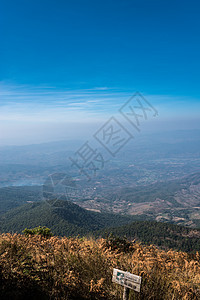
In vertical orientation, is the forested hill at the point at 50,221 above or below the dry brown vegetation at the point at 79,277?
below

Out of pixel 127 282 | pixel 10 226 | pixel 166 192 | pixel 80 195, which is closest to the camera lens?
pixel 127 282

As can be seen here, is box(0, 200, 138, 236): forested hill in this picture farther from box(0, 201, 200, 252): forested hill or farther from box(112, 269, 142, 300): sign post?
box(112, 269, 142, 300): sign post

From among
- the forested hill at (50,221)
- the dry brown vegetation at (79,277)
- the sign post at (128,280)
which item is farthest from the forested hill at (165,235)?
the sign post at (128,280)

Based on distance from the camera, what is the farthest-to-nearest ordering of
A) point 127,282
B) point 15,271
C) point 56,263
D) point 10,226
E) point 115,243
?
1. point 10,226
2. point 115,243
3. point 56,263
4. point 15,271
5. point 127,282

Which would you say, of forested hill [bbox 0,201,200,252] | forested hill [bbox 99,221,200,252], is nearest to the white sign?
forested hill [bbox 0,201,200,252]

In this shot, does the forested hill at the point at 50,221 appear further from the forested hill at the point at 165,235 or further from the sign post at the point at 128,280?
the sign post at the point at 128,280

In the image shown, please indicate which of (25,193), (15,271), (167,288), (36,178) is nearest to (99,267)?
(167,288)

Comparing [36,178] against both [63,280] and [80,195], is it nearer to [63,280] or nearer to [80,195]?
[80,195]

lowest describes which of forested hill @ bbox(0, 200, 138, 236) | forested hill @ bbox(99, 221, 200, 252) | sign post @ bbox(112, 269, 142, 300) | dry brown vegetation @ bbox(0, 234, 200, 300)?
forested hill @ bbox(0, 200, 138, 236)
